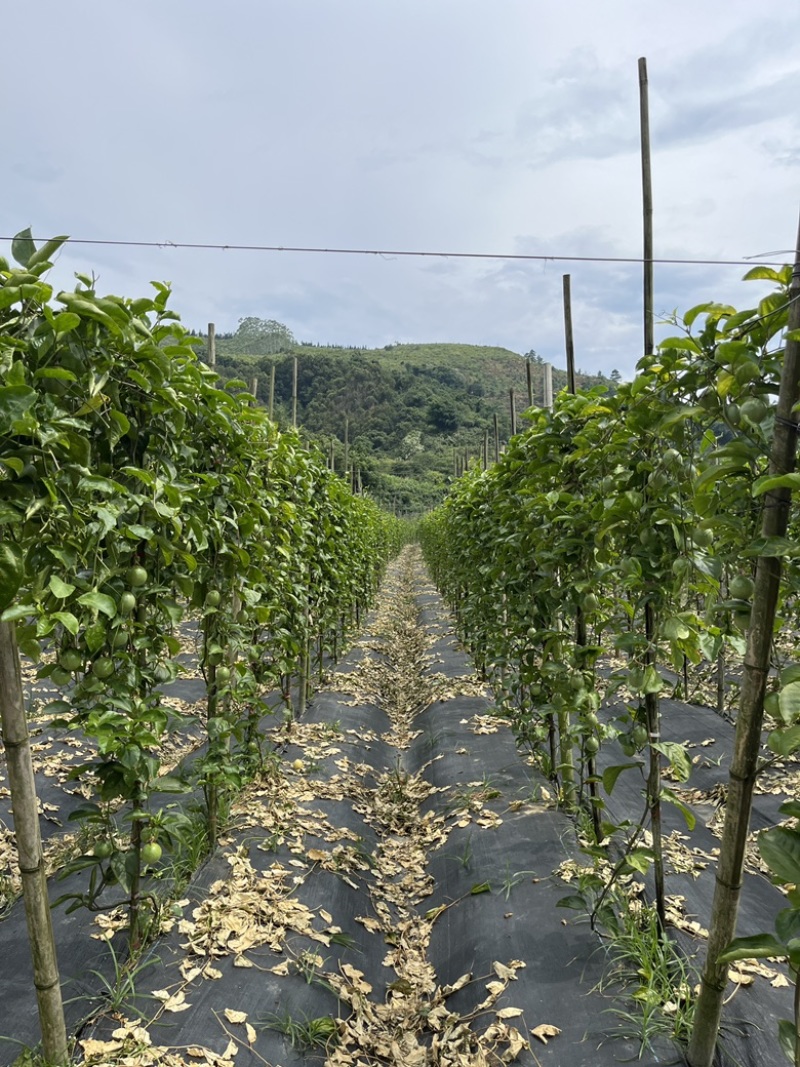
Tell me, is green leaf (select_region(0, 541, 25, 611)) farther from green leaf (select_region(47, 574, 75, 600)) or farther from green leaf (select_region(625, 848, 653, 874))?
green leaf (select_region(625, 848, 653, 874))

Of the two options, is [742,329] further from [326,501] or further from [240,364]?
[240,364]

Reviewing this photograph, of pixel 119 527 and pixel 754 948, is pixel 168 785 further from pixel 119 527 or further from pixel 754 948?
pixel 754 948

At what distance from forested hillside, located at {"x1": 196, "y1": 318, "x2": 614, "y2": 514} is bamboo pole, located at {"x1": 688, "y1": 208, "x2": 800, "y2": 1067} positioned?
158 ft

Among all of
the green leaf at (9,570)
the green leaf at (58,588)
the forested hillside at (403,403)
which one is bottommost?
the green leaf at (58,588)

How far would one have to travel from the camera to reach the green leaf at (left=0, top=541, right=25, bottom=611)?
1787 millimetres

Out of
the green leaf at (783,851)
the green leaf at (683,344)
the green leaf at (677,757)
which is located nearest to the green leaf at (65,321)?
the green leaf at (683,344)

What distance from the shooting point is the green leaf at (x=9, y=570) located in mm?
1787

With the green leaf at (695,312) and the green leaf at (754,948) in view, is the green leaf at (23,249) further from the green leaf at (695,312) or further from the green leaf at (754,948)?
the green leaf at (754,948)

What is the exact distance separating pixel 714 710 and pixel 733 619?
569 cm

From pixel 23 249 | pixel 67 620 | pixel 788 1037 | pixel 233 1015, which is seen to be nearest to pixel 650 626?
pixel 788 1037

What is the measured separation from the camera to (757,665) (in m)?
1.87

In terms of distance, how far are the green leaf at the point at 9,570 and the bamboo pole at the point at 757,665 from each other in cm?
193

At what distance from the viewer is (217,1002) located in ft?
9.14

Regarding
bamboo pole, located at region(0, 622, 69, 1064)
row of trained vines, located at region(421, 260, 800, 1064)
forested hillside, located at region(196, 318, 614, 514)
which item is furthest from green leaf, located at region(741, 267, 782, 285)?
forested hillside, located at region(196, 318, 614, 514)
